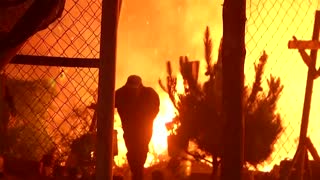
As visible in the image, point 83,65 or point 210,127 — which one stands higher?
point 210,127

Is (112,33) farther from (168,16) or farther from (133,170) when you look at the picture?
(168,16)

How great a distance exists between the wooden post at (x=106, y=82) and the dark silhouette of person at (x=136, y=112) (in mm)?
5143

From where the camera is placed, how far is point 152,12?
22062mm

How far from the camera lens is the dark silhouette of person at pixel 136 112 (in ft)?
24.8

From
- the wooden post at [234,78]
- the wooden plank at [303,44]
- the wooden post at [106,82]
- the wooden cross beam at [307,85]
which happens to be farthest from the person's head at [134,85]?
the wooden post at [106,82]

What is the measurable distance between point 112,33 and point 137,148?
18.3ft

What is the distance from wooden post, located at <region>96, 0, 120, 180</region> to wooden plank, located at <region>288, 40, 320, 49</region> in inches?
147

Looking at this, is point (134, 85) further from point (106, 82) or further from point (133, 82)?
point (106, 82)

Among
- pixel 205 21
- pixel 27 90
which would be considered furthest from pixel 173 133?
pixel 205 21

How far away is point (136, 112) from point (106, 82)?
525 cm

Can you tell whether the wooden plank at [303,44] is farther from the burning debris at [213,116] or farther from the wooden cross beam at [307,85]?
the burning debris at [213,116]

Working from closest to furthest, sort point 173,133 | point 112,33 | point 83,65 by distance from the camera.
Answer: point 112,33, point 83,65, point 173,133

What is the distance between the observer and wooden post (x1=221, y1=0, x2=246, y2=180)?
261 cm

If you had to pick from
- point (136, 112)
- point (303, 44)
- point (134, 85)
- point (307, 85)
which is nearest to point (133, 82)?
point (134, 85)
